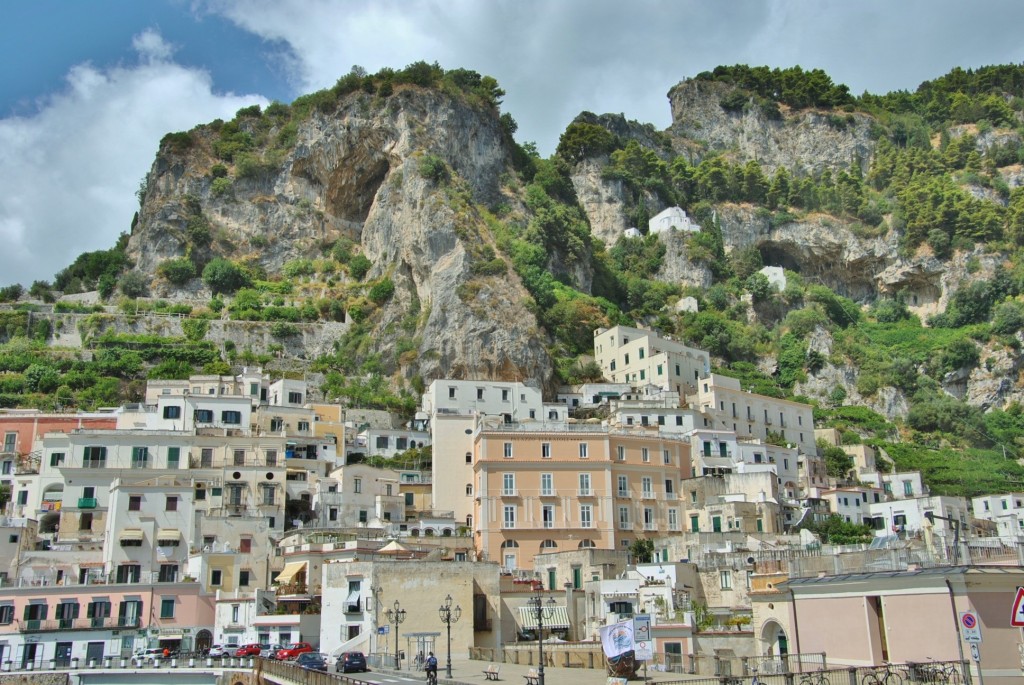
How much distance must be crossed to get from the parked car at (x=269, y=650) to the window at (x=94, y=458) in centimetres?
1570

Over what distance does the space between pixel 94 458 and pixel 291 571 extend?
13465 millimetres

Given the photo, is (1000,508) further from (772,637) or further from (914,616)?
(914,616)

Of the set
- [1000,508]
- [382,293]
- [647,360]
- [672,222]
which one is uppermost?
[672,222]

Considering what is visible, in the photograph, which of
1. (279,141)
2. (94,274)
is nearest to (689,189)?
(279,141)

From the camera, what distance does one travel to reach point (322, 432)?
57.6 metres

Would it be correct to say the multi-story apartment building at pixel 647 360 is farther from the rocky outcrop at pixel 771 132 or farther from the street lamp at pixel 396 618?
the rocky outcrop at pixel 771 132

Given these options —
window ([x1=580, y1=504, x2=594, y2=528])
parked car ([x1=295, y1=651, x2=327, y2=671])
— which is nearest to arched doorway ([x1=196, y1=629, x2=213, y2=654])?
parked car ([x1=295, y1=651, x2=327, y2=671])

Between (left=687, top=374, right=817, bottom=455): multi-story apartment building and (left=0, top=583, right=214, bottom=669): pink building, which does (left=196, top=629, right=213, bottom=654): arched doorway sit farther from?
(left=687, top=374, right=817, bottom=455): multi-story apartment building

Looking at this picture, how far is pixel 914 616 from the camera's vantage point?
22188mm

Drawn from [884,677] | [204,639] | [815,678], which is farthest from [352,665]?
[884,677]

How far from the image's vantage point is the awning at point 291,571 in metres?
41.7

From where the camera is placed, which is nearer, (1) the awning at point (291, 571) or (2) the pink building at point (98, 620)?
(2) the pink building at point (98, 620)

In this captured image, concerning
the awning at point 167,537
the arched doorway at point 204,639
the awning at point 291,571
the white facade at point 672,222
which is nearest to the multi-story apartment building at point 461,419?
the awning at point 291,571

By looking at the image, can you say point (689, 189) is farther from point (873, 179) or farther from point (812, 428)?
point (812, 428)
